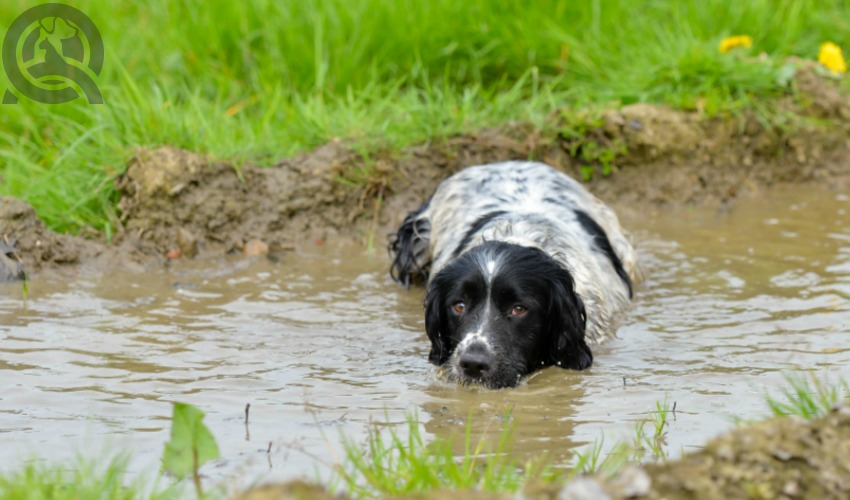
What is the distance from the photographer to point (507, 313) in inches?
218

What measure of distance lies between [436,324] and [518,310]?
1.43ft

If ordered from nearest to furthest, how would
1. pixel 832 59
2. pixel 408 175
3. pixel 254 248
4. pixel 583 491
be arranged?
pixel 583 491
pixel 254 248
pixel 408 175
pixel 832 59

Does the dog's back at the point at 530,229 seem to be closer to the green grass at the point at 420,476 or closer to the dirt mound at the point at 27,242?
the dirt mound at the point at 27,242

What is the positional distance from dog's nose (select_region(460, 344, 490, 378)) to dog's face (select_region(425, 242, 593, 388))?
4 centimetres

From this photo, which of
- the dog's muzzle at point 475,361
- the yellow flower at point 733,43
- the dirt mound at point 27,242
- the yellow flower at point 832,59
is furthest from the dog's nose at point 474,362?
the yellow flower at point 832,59

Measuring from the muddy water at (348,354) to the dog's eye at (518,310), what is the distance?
1.07 ft

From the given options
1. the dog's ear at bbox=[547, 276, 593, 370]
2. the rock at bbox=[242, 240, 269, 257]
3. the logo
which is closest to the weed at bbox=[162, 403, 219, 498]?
the dog's ear at bbox=[547, 276, 593, 370]

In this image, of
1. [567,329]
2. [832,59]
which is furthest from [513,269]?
[832,59]

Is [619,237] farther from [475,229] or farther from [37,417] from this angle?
[37,417]

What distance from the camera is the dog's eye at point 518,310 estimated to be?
553 cm

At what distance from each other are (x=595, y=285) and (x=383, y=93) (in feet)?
11.2

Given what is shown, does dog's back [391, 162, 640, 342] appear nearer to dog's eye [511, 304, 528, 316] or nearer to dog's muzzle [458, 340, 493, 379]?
dog's eye [511, 304, 528, 316]

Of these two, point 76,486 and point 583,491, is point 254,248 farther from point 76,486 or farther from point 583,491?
point 583,491

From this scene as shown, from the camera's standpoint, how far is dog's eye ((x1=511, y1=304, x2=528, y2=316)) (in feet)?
18.1
